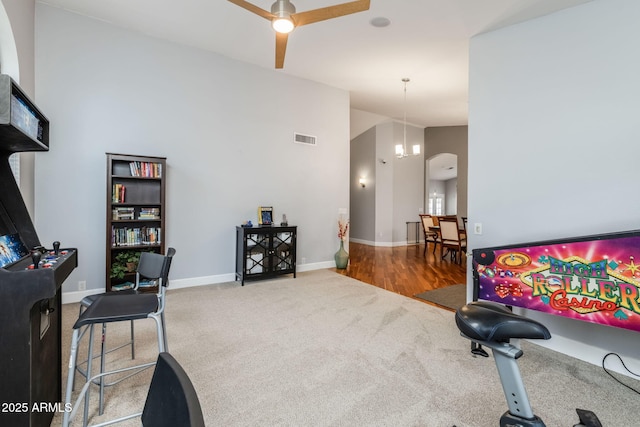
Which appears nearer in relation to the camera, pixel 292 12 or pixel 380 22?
pixel 292 12

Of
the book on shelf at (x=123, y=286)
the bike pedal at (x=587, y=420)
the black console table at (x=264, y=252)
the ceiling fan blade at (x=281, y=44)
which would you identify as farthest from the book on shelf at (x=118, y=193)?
the bike pedal at (x=587, y=420)

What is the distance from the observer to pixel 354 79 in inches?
211

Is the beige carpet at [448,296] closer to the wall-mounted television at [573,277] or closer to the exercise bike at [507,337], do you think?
the wall-mounted television at [573,277]

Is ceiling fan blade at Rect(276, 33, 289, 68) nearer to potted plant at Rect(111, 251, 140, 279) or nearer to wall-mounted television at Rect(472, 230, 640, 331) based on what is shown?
wall-mounted television at Rect(472, 230, 640, 331)

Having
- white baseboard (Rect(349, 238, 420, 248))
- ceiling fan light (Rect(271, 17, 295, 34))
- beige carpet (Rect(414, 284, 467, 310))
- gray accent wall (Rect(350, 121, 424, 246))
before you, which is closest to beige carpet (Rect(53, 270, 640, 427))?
beige carpet (Rect(414, 284, 467, 310))

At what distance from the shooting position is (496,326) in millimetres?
1167

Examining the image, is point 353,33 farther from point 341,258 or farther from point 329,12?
point 341,258

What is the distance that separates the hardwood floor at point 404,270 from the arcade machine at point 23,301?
3.63 metres

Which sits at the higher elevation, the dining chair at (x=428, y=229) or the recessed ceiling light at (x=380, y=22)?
the recessed ceiling light at (x=380, y=22)

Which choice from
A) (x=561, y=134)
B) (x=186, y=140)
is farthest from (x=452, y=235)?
(x=186, y=140)

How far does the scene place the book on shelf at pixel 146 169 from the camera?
149 inches

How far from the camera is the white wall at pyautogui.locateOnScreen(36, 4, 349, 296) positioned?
3527mm

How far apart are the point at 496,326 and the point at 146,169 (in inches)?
160

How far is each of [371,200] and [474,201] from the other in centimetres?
549
